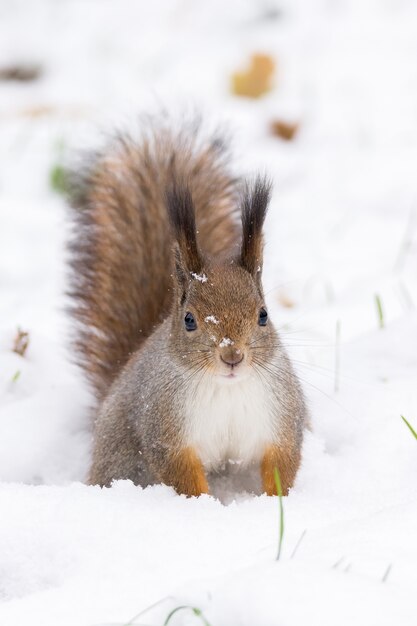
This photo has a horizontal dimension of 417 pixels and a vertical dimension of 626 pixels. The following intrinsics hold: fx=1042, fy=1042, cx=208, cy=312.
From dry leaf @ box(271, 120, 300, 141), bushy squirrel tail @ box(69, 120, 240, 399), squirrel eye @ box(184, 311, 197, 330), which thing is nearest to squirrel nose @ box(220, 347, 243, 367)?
squirrel eye @ box(184, 311, 197, 330)

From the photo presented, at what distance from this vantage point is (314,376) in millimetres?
2576

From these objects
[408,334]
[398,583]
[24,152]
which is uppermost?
[398,583]

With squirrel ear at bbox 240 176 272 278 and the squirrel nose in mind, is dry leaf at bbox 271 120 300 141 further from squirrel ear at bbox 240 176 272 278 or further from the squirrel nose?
the squirrel nose

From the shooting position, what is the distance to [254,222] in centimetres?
194

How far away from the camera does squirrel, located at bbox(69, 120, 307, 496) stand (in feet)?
6.23

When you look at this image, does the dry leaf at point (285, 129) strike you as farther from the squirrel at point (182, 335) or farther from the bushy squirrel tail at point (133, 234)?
the squirrel at point (182, 335)

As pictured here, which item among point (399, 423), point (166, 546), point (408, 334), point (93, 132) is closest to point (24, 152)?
point (93, 132)

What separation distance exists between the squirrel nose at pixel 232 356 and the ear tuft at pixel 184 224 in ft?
0.70

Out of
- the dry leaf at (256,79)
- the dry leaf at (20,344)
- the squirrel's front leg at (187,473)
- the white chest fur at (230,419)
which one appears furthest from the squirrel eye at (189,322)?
the dry leaf at (256,79)

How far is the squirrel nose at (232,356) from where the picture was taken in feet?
5.88

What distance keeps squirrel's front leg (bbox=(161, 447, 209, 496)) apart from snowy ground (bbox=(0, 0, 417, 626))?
5 centimetres

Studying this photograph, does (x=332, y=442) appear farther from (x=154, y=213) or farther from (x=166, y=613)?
(x=166, y=613)

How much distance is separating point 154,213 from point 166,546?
3.75 feet

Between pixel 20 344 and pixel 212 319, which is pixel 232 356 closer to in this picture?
pixel 212 319
